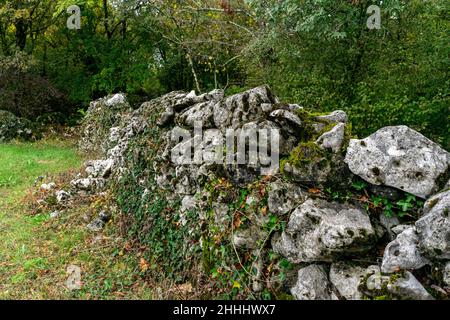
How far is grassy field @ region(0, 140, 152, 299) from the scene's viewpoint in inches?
205

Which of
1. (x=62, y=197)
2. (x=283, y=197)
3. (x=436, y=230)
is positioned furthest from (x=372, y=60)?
(x=62, y=197)

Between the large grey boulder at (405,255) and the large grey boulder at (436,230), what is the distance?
0.08 metres

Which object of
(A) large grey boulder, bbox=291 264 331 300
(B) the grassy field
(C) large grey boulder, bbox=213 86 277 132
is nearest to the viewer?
(A) large grey boulder, bbox=291 264 331 300

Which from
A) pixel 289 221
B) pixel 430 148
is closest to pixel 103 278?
pixel 289 221

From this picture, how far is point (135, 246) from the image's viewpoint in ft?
20.6

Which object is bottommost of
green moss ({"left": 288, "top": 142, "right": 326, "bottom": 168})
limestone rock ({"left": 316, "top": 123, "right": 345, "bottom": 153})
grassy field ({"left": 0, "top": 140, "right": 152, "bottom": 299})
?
grassy field ({"left": 0, "top": 140, "right": 152, "bottom": 299})

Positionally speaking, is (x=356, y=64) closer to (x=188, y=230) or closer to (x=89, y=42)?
(x=188, y=230)

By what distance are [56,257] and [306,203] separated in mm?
4253

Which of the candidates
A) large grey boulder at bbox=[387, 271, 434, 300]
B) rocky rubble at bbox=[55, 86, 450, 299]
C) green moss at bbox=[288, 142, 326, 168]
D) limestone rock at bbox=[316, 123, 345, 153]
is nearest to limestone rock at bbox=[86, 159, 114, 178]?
rocky rubble at bbox=[55, 86, 450, 299]

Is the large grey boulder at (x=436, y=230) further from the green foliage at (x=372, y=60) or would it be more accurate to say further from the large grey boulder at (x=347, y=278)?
the green foliage at (x=372, y=60)

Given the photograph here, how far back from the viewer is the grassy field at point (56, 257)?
17.1 feet

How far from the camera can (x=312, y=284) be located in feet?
12.6

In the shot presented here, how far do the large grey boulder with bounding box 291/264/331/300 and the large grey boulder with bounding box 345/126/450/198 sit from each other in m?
1.06

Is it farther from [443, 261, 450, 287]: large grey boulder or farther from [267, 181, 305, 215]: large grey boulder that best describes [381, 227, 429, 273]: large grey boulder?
[267, 181, 305, 215]: large grey boulder
